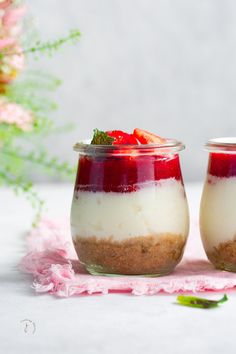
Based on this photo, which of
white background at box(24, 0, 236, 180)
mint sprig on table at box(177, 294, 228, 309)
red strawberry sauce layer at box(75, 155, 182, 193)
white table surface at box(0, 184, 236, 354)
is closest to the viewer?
white table surface at box(0, 184, 236, 354)

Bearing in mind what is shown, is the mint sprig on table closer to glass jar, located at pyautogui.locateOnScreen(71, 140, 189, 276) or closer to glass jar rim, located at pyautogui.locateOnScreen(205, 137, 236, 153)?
glass jar, located at pyautogui.locateOnScreen(71, 140, 189, 276)

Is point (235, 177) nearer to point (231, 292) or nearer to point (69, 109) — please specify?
point (231, 292)

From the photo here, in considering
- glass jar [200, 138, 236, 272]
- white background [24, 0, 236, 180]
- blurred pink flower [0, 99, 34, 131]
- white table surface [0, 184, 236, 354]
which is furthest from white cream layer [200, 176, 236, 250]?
white background [24, 0, 236, 180]

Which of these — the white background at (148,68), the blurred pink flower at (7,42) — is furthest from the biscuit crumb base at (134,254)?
the white background at (148,68)

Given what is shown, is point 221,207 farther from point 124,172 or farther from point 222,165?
point 124,172

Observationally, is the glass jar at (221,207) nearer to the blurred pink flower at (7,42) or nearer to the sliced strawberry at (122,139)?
the sliced strawberry at (122,139)

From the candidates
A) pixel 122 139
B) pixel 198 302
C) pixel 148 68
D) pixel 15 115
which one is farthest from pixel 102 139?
pixel 148 68
